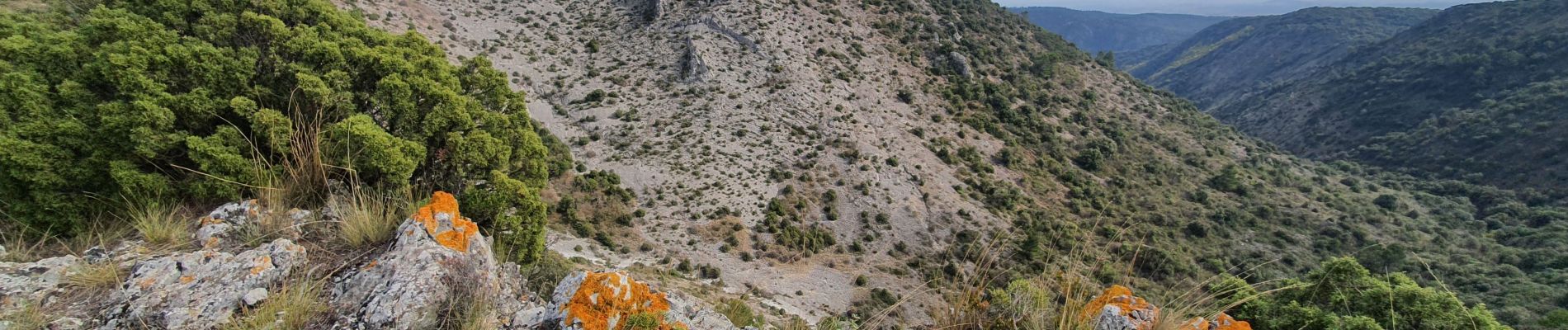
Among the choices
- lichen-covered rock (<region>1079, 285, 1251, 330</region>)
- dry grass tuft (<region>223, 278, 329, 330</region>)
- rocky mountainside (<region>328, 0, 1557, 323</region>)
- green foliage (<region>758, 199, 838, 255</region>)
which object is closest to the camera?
dry grass tuft (<region>223, 278, 329, 330</region>)

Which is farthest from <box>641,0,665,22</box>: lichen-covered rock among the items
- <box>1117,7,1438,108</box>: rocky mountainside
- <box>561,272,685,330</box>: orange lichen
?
<box>1117,7,1438,108</box>: rocky mountainside

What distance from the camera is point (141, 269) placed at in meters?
4.09

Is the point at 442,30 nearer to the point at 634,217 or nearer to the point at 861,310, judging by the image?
the point at 634,217

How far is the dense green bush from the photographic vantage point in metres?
6.61

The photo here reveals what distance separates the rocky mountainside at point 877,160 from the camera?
31922mm

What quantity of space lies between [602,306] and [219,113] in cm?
744

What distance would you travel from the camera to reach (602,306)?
4.77m

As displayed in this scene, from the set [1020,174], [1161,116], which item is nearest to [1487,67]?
[1161,116]

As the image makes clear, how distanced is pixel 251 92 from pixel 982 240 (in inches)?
1288

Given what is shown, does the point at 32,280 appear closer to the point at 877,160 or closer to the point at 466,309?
the point at 466,309

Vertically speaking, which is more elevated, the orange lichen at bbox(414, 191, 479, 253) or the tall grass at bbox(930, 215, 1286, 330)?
the tall grass at bbox(930, 215, 1286, 330)

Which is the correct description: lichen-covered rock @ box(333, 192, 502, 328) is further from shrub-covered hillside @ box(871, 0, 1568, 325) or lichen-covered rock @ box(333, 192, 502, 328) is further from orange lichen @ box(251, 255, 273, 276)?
shrub-covered hillside @ box(871, 0, 1568, 325)

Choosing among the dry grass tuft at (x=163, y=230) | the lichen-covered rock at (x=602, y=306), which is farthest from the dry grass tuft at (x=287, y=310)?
the dry grass tuft at (x=163, y=230)

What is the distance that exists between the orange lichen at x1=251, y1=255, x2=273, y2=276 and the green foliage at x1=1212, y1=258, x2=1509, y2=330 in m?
10.2
